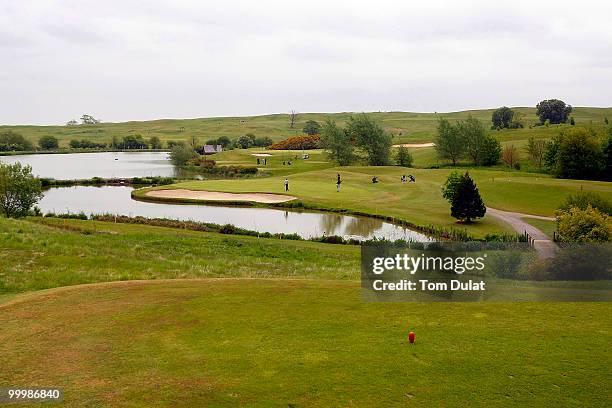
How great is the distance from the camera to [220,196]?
224ft

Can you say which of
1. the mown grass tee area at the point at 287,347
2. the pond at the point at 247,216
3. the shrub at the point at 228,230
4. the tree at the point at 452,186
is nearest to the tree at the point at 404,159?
the pond at the point at 247,216

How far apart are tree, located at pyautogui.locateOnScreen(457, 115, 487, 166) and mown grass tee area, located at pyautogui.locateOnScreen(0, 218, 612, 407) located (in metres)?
91.1

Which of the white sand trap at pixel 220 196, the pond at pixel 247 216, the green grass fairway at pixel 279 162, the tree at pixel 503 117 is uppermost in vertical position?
the tree at pixel 503 117

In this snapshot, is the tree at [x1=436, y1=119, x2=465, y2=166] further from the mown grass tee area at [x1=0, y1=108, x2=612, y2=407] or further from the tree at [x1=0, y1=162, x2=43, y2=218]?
the mown grass tee area at [x1=0, y1=108, x2=612, y2=407]

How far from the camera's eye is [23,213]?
49.8m

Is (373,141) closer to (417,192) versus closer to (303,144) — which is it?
(417,192)

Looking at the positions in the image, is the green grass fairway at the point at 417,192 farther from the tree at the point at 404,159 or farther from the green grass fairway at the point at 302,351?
the green grass fairway at the point at 302,351

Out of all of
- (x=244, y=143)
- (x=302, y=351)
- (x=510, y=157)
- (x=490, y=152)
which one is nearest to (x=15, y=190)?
(x=302, y=351)

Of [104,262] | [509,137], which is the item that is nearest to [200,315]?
[104,262]

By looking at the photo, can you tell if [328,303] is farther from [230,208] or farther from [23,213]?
[230,208]

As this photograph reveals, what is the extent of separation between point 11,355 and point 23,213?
140 feet

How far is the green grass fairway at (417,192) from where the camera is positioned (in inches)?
2103

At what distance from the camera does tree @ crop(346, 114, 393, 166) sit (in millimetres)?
107938

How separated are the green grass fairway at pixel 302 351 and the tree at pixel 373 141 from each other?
305 ft
